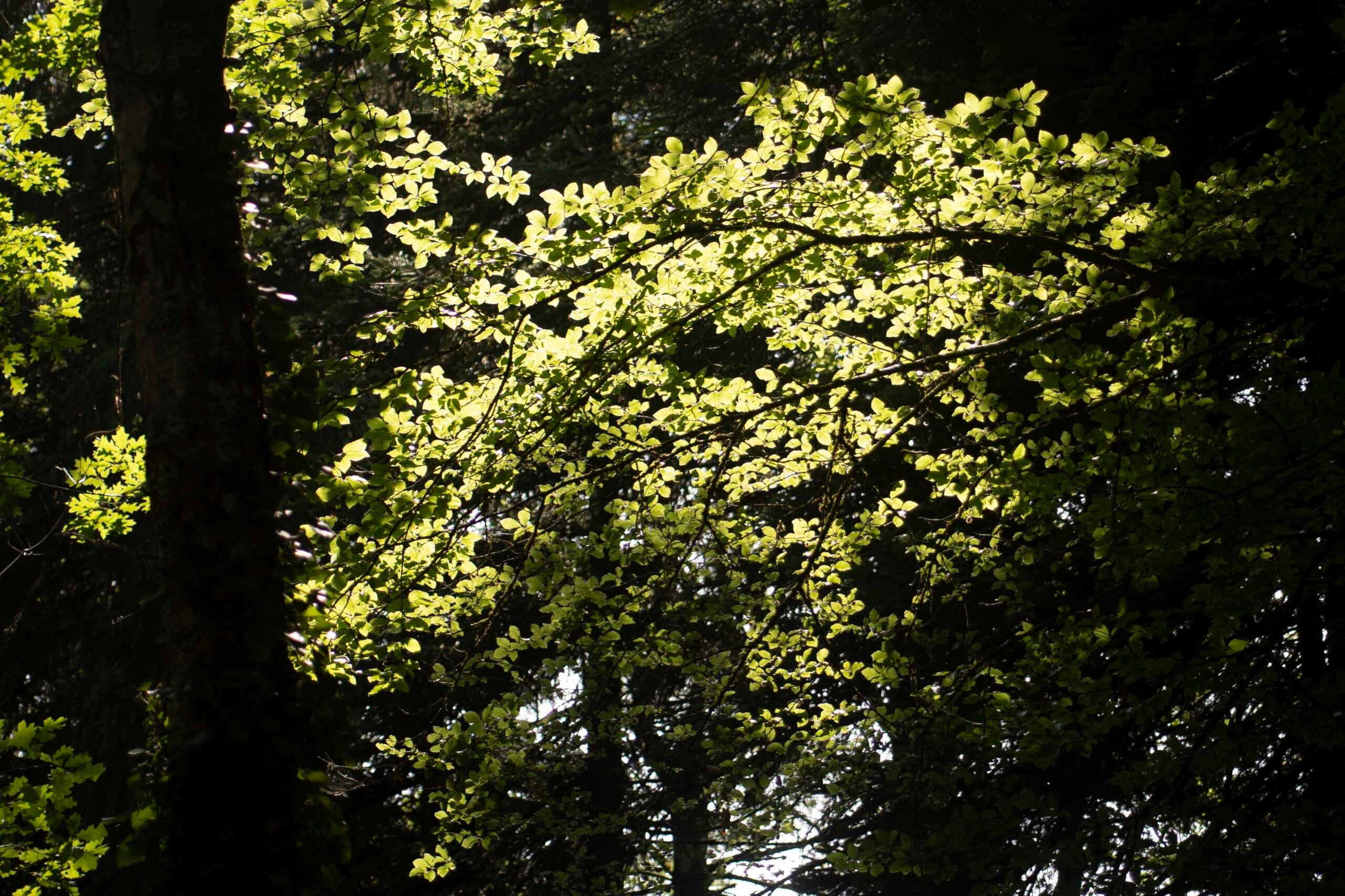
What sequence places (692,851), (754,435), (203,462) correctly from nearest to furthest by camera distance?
(203,462) → (754,435) → (692,851)

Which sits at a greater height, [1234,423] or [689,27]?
[689,27]

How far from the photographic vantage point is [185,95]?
3.63m

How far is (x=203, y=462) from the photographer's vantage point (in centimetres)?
329

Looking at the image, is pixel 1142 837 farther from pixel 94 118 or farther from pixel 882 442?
pixel 94 118

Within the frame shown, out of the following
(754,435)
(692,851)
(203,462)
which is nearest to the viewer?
(203,462)

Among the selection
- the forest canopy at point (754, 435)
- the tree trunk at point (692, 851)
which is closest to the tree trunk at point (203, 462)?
the forest canopy at point (754, 435)

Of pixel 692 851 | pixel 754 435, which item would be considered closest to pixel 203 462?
pixel 754 435

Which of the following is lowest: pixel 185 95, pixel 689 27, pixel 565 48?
pixel 185 95

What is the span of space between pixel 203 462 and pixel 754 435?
3.02m

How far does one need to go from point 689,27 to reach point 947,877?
28.3 ft

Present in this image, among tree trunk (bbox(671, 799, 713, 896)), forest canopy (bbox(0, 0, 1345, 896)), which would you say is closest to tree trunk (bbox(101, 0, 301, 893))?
forest canopy (bbox(0, 0, 1345, 896))

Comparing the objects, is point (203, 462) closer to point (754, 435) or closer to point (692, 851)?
point (754, 435)

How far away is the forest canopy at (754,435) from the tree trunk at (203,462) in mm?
13

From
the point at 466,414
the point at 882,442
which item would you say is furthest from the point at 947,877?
the point at 466,414
